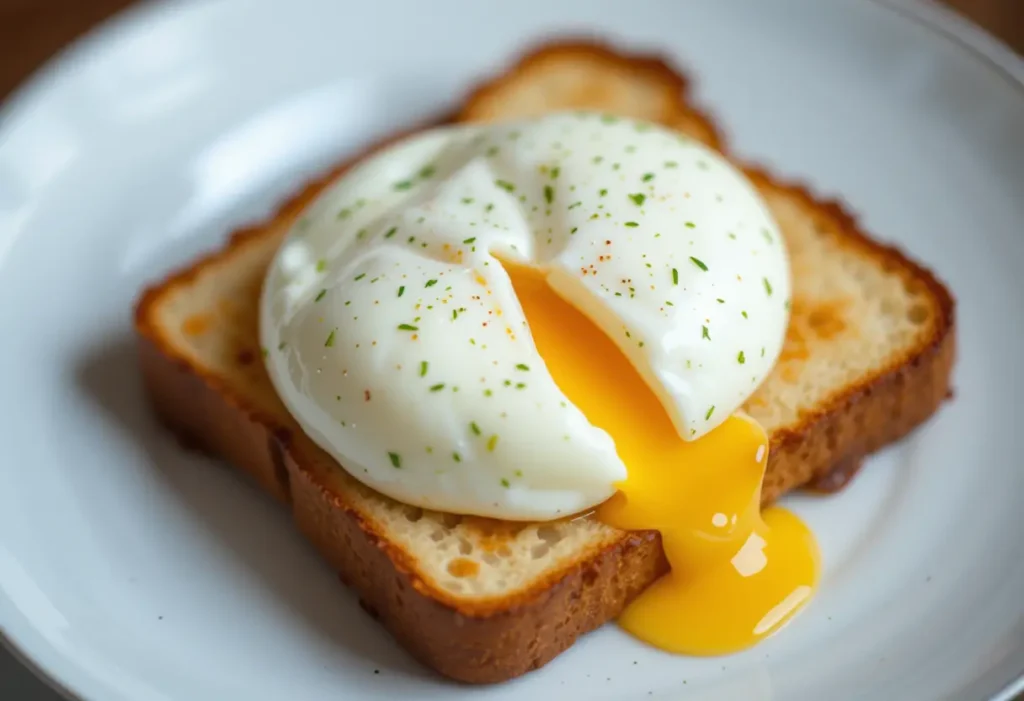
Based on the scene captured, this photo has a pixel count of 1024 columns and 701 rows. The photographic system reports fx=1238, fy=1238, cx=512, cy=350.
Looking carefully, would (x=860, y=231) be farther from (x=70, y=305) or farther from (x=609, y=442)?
(x=70, y=305)

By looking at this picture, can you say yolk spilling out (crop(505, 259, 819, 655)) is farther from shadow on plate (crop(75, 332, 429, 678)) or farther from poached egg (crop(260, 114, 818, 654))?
shadow on plate (crop(75, 332, 429, 678))

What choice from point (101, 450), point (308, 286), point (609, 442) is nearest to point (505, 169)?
point (308, 286)

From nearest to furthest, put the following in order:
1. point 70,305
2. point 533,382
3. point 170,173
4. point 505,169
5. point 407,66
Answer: point 533,382 → point 505,169 → point 70,305 → point 170,173 → point 407,66

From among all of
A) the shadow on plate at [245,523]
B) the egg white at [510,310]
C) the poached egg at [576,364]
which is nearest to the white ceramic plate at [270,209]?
the shadow on plate at [245,523]

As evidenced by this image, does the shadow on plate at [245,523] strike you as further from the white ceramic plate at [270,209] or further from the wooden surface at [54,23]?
the wooden surface at [54,23]

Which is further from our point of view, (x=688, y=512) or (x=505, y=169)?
(x=505, y=169)

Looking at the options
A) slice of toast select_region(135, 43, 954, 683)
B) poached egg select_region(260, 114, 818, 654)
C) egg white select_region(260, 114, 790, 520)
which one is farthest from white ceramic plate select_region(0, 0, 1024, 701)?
egg white select_region(260, 114, 790, 520)
